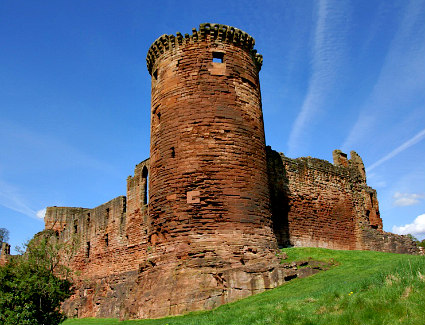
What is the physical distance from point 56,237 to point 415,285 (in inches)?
1076

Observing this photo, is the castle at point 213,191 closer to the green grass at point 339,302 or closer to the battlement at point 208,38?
the battlement at point 208,38

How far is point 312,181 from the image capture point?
19.8 m

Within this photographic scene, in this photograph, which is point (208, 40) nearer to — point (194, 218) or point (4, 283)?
point (194, 218)

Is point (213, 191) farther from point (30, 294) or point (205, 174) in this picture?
point (30, 294)

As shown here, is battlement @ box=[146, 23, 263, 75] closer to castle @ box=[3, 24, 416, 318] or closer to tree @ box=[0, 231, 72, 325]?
castle @ box=[3, 24, 416, 318]

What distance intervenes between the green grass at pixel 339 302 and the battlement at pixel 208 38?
8524mm

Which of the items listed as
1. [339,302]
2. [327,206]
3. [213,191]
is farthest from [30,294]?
[327,206]

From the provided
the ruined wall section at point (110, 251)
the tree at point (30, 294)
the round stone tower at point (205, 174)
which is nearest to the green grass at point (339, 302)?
the round stone tower at point (205, 174)

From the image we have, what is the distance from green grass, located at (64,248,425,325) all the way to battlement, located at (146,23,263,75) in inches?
336

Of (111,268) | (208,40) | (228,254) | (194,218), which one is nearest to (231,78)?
(208,40)

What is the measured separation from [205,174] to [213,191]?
60 cm

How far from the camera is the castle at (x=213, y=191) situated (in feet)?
39.6

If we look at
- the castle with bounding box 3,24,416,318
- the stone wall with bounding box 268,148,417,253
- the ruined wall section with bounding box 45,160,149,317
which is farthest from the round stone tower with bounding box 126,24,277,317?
the ruined wall section with bounding box 45,160,149,317

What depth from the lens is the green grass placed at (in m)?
Result: 6.91
